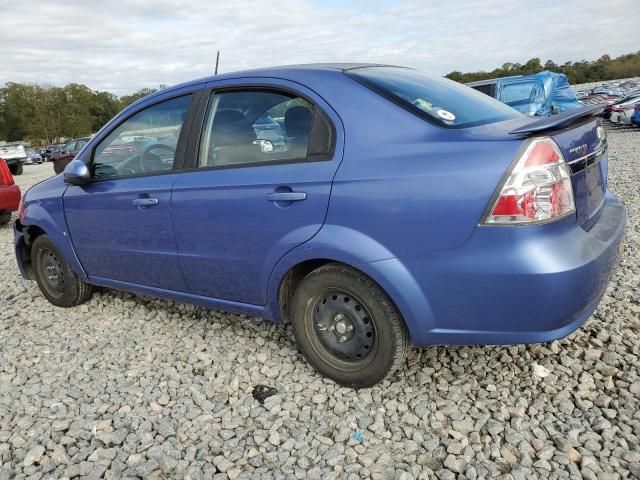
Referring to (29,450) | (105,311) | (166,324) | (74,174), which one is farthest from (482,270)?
(105,311)

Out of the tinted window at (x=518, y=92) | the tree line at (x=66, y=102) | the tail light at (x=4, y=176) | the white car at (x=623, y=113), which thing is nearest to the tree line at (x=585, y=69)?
the tree line at (x=66, y=102)

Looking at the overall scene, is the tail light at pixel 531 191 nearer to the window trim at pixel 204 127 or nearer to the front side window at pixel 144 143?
the window trim at pixel 204 127

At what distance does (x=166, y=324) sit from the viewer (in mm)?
3785

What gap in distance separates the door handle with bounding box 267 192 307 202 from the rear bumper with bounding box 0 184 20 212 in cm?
707

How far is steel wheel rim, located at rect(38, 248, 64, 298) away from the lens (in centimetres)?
428

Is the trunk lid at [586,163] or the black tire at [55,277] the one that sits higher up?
the trunk lid at [586,163]

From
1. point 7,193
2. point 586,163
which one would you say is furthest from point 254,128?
point 7,193

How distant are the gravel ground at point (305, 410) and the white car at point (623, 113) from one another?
1801 cm

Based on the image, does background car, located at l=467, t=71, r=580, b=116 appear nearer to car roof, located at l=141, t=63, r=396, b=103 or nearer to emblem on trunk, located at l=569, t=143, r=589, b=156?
car roof, located at l=141, t=63, r=396, b=103

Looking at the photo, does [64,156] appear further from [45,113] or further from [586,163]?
[45,113]

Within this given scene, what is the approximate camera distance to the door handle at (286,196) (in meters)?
2.52

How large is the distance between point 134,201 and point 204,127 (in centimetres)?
69

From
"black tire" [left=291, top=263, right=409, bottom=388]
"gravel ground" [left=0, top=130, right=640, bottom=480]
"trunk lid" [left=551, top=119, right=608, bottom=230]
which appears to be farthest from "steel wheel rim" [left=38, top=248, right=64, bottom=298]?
"trunk lid" [left=551, top=119, right=608, bottom=230]

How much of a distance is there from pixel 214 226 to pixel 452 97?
150cm
